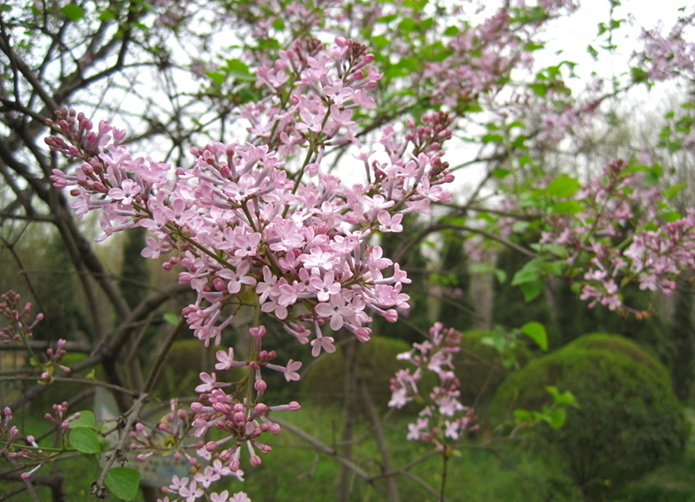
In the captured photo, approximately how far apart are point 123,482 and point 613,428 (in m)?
5.95

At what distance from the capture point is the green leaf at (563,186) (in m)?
2.26

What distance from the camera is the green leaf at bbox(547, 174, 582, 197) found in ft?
7.40

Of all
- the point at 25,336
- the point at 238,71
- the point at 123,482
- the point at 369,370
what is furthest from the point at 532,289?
the point at 369,370

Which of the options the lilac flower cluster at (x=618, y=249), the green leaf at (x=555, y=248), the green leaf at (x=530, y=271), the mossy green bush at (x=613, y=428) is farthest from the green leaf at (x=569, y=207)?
the mossy green bush at (x=613, y=428)

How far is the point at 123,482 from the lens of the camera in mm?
1017

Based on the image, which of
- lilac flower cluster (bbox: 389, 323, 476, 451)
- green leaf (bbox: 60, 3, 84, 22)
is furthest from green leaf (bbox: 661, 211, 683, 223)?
green leaf (bbox: 60, 3, 84, 22)

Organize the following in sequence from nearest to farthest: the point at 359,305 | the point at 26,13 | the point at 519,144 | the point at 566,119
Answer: the point at 359,305, the point at 26,13, the point at 519,144, the point at 566,119

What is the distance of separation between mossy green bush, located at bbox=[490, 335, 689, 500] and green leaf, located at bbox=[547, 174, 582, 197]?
359cm

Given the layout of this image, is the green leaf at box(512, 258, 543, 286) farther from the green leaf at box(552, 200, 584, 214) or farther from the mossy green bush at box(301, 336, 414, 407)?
the mossy green bush at box(301, 336, 414, 407)

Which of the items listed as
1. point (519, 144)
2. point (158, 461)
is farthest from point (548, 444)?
point (158, 461)

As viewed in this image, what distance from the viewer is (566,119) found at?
3951 mm

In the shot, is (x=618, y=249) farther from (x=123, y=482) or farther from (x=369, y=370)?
(x=369, y=370)

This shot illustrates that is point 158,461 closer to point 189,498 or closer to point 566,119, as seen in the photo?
point 189,498

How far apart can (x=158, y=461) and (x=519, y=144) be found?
2.54 m
